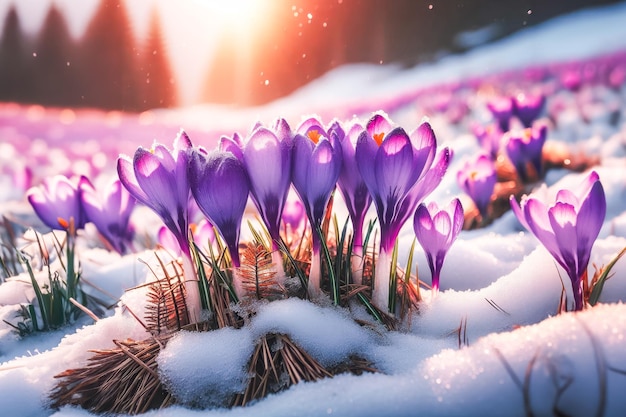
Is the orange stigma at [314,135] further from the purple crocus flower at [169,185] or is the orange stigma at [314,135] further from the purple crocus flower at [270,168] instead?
the purple crocus flower at [169,185]

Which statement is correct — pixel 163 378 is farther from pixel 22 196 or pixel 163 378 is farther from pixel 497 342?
pixel 22 196

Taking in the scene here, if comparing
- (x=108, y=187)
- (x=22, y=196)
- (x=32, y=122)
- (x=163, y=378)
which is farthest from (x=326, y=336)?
(x=32, y=122)

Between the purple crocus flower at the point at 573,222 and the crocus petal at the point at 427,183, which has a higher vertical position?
the crocus petal at the point at 427,183

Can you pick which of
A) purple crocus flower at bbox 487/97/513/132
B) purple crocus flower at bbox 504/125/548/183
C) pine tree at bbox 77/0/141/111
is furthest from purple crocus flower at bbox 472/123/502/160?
pine tree at bbox 77/0/141/111

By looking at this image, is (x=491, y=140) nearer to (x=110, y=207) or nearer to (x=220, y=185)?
(x=110, y=207)

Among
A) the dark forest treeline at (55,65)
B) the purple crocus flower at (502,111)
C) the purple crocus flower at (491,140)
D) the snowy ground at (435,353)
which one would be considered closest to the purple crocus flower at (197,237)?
the snowy ground at (435,353)

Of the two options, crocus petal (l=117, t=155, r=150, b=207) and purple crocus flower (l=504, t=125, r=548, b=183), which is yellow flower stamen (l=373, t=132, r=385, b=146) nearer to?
crocus petal (l=117, t=155, r=150, b=207)
